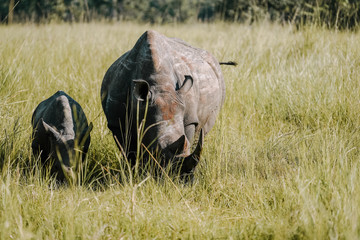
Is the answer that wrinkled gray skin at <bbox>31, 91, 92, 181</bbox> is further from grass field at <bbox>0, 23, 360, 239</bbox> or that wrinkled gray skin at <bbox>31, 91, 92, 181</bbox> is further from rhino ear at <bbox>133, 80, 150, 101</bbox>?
rhino ear at <bbox>133, 80, 150, 101</bbox>

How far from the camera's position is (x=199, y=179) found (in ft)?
9.84

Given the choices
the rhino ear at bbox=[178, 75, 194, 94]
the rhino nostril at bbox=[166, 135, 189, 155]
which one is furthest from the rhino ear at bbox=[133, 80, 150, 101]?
the rhino nostril at bbox=[166, 135, 189, 155]

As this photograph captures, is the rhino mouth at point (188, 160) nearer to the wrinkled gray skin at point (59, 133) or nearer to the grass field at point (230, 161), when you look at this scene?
the grass field at point (230, 161)

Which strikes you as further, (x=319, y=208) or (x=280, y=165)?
(x=280, y=165)

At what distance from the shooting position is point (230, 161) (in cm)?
332

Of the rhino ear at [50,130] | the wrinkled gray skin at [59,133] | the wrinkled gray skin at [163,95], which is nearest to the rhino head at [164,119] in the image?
the wrinkled gray skin at [163,95]

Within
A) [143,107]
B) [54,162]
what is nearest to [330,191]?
[143,107]

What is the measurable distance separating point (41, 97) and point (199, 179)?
227 centimetres

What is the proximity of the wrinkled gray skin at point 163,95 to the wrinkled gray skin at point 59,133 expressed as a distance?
0.85 ft

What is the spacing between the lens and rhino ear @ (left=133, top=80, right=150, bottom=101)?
2.56m

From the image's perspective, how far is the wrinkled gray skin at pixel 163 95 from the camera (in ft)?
8.41

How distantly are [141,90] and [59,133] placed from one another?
697mm

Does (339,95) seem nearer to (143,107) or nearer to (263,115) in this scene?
(263,115)

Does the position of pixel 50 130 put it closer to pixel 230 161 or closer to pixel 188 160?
pixel 188 160
